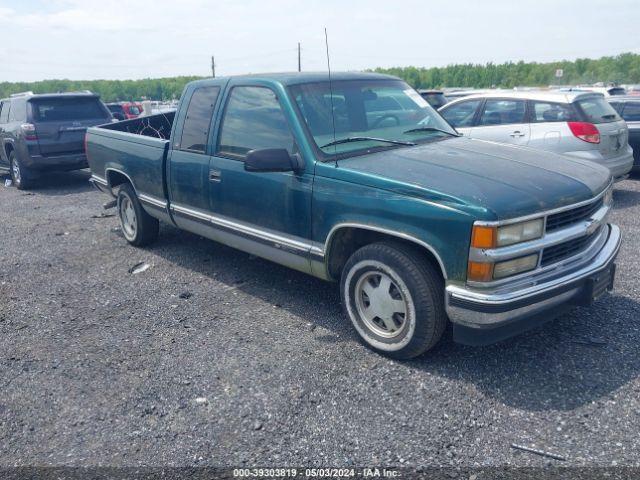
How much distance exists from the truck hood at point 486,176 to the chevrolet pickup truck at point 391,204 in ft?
0.04

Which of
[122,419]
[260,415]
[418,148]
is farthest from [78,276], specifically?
[418,148]

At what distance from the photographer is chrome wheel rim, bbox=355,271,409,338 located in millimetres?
3719

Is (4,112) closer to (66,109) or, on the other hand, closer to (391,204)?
(66,109)

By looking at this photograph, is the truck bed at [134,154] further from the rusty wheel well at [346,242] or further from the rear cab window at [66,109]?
the rear cab window at [66,109]


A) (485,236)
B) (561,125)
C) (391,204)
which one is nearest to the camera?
(485,236)

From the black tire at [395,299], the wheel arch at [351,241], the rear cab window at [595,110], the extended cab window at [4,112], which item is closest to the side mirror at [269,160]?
the wheel arch at [351,241]

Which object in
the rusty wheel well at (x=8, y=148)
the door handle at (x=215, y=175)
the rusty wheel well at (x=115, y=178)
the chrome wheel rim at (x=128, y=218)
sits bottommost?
the chrome wheel rim at (x=128, y=218)

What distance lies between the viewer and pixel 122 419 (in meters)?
3.30

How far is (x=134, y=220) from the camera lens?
6621mm

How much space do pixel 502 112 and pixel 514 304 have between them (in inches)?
229

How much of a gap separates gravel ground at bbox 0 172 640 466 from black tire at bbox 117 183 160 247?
1.15 metres

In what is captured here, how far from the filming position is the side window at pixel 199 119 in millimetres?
5073

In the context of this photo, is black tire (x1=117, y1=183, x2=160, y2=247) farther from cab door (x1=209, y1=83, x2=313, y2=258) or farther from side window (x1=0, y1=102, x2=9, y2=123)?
side window (x1=0, y1=102, x2=9, y2=123)

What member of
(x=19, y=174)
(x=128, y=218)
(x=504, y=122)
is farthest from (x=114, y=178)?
(x=19, y=174)
